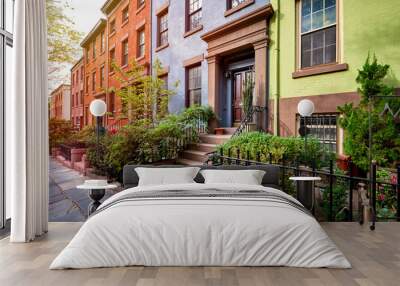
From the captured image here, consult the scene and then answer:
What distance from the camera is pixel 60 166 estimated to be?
17.0ft

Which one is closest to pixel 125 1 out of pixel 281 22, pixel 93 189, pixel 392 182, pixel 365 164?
pixel 281 22

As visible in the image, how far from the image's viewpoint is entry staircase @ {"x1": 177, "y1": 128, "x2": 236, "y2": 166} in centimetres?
534

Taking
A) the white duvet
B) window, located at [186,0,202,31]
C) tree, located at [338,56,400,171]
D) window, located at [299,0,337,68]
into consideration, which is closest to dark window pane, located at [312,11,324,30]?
window, located at [299,0,337,68]

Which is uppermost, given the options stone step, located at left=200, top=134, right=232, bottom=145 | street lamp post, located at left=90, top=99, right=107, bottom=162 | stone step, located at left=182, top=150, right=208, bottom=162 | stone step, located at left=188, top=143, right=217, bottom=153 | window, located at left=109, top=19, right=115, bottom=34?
window, located at left=109, top=19, right=115, bottom=34

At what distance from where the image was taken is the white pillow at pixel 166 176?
4.55 metres

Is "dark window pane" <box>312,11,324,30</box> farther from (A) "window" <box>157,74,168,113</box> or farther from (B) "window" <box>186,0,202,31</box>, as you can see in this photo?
(A) "window" <box>157,74,168,113</box>

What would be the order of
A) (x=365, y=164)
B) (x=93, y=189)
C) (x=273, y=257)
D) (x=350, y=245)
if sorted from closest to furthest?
(x=273, y=257) → (x=350, y=245) → (x=93, y=189) → (x=365, y=164)

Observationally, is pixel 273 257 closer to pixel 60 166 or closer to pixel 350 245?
pixel 350 245

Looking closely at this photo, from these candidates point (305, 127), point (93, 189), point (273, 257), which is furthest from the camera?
point (305, 127)

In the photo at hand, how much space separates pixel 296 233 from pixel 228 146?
2.44 meters

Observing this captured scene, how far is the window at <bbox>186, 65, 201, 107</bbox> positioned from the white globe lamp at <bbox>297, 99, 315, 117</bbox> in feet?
4.77

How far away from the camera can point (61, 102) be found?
5.32m

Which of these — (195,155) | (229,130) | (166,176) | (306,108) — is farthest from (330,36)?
(166,176)

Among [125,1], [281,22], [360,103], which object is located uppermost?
[125,1]
